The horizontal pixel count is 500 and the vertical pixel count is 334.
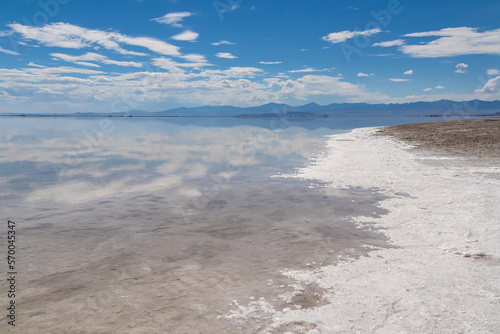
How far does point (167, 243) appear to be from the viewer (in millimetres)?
8922

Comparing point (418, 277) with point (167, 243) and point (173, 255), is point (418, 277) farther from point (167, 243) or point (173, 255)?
point (167, 243)

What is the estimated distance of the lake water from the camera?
5.83m

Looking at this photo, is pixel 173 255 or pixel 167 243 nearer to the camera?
pixel 173 255

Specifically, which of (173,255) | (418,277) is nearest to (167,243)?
(173,255)

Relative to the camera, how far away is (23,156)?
26531 mm

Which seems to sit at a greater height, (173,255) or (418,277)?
(418,277)

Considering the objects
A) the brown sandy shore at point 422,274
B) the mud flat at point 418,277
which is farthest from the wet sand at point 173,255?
the brown sandy shore at point 422,274

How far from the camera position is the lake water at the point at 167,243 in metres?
5.83

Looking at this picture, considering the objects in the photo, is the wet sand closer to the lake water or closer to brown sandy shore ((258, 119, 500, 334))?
the lake water

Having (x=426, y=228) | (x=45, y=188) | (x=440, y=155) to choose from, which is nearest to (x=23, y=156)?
(x=45, y=188)

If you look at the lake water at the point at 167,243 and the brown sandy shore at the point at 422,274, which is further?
the lake water at the point at 167,243

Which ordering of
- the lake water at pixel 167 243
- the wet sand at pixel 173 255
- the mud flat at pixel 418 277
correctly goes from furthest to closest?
the lake water at pixel 167 243, the wet sand at pixel 173 255, the mud flat at pixel 418 277

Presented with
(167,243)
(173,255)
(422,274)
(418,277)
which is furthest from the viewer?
(167,243)

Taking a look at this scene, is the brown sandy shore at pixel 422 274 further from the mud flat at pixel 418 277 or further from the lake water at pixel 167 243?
the lake water at pixel 167 243
